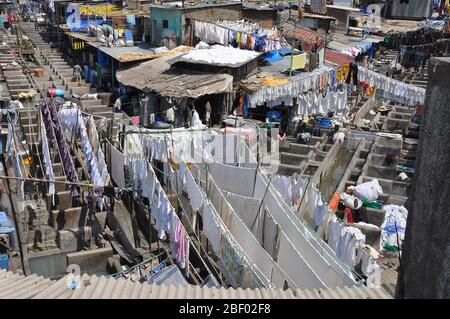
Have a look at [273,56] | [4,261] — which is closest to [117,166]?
[4,261]

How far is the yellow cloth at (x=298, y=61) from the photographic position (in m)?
22.0

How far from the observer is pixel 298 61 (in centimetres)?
2228

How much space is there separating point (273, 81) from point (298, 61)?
2043 millimetres

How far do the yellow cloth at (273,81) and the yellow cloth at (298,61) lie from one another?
3.20ft

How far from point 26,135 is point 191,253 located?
960 centimetres

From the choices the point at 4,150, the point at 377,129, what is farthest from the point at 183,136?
the point at 377,129

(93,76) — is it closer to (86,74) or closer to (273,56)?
(86,74)

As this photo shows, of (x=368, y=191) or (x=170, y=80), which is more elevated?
(x=170, y=80)

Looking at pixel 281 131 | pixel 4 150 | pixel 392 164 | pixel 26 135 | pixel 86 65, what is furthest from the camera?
pixel 86 65

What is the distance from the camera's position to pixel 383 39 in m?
37.3

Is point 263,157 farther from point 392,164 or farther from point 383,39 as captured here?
point 383,39

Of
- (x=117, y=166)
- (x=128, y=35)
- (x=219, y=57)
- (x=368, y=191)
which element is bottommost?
(x=368, y=191)

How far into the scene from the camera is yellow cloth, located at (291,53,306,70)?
2195cm

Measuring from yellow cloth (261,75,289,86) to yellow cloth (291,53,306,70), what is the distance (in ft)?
3.20
